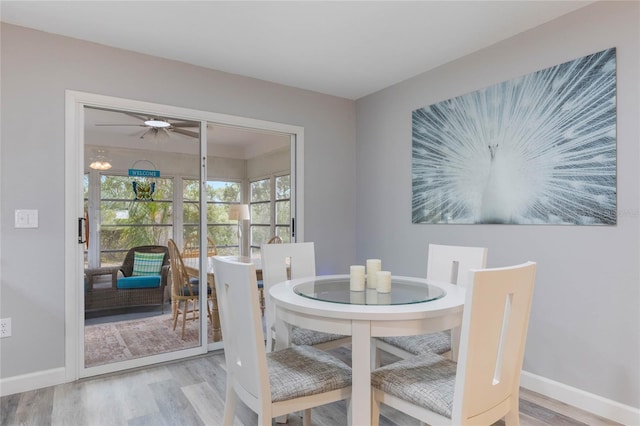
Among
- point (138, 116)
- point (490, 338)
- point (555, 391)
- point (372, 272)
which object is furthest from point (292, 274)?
point (555, 391)

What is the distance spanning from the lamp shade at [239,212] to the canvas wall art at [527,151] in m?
1.59

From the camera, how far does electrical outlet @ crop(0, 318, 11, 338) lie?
246 cm

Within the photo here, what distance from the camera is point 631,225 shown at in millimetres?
2125

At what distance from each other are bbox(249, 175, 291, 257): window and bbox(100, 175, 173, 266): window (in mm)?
797

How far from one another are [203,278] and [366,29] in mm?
2353

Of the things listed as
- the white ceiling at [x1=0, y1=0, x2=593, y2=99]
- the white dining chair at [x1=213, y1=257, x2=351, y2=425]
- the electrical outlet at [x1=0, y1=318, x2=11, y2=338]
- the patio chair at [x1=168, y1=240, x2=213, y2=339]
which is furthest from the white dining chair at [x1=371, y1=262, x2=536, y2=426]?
the electrical outlet at [x1=0, y1=318, x2=11, y2=338]

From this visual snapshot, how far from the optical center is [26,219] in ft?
8.29

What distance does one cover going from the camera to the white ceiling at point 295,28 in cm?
230

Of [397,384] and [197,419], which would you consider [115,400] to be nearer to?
[197,419]

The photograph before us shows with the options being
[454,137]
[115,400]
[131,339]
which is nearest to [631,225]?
[454,137]

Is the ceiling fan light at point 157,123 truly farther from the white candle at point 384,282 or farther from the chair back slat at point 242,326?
the white candle at point 384,282

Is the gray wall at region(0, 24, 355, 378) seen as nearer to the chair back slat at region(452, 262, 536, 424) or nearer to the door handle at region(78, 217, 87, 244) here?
the door handle at region(78, 217, 87, 244)

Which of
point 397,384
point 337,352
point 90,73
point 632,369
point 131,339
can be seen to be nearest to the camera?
Answer: point 397,384

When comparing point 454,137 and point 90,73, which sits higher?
point 90,73
